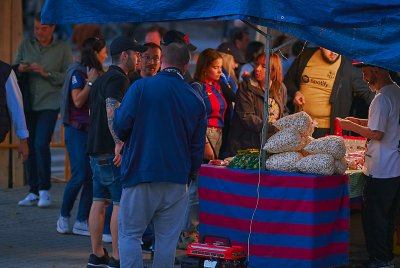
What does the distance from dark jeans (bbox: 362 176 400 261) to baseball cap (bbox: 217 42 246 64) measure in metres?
3.67

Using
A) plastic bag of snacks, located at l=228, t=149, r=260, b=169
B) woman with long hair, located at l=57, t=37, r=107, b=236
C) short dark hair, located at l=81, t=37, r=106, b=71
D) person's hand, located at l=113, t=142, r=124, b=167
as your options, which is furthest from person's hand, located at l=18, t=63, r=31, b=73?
plastic bag of snacks, located at l=228, t=149, r=260, b=169

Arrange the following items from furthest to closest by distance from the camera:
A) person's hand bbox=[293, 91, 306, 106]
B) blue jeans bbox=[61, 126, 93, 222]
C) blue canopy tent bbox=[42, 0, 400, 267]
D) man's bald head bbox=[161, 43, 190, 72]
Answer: person's hand bbox=[293, 91, 306, 106] → blue jeans bbox=[61, 126, 93, 222] → blue canopy tent bbox=[42, 0, 400, 267] → man's bald head bbox=[161, 43, 190, 72]

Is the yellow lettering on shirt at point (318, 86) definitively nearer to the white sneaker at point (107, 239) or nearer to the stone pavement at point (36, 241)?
the stone pavement at point (36, 241)

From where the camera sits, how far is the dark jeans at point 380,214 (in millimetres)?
8125

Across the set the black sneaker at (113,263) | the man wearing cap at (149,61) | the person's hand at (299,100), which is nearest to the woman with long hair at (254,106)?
the person's hand at (299,100)

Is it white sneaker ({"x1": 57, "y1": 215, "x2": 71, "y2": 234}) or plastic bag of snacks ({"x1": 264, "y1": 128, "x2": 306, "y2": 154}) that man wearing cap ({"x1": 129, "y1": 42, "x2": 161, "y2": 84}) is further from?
white sneaker ({"x1": 57, "y1": 215, "x2": 71, "y2": 234})

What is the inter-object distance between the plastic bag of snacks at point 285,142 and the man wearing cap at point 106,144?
1.23 metres

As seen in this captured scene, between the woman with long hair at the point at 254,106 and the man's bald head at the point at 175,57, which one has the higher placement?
the man's bald head at the point at 175,57

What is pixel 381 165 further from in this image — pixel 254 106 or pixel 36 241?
pixel 36 241

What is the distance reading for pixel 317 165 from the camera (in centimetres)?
755

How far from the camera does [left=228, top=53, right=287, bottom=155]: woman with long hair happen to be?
920 centimetres

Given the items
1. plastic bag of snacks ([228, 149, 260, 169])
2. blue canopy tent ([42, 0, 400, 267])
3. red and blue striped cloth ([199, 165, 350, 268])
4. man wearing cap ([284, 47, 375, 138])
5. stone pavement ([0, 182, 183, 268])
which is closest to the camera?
blue canopy tent ([42, 0, 400, 267])

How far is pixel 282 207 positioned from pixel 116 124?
1659 mm

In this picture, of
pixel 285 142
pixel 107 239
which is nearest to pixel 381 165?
pixel 285 142
